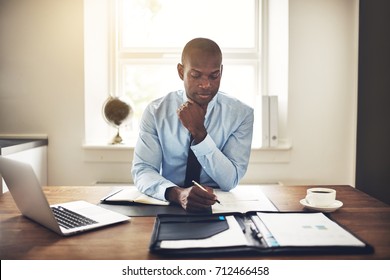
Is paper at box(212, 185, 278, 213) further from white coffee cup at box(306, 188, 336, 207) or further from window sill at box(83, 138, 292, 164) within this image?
window sill at box(83, 138, 292, 164)

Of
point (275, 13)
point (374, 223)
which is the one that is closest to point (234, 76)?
point (275, 13)

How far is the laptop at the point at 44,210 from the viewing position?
94 cm

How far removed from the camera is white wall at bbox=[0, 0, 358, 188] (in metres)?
2.51

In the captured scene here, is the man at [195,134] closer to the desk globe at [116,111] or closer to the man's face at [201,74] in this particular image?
the man's face at [201,74]

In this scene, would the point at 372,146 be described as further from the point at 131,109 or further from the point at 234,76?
the point at 131,109

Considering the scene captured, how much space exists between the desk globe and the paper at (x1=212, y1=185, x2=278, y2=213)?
3.96 ft

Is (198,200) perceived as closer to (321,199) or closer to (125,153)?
(321,199)

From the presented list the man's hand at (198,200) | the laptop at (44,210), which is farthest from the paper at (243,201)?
the laptop at (44,210)

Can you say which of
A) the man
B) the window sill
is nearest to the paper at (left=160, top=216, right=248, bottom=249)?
the man

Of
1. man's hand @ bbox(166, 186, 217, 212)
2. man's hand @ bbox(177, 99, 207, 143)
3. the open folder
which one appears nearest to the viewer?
the open folder

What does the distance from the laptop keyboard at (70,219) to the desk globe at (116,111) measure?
55.2 inches

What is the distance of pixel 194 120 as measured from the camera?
1488 millimetres

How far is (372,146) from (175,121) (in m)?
1.28

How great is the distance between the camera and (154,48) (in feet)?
9.14
